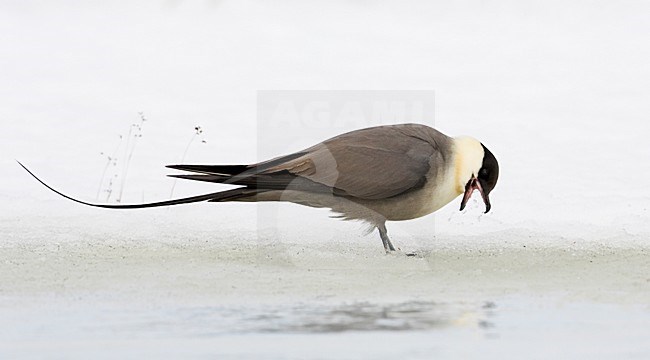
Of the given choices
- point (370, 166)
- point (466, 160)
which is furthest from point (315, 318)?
point (466, 160)

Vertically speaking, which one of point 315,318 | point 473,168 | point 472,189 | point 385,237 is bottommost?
point 315,318

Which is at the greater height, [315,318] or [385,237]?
[385,237]

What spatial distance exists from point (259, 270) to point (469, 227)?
1.59 meters

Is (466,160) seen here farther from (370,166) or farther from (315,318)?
(315,318)

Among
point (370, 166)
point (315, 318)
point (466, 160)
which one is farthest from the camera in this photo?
point (466, 160)

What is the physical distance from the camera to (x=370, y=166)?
254 inches

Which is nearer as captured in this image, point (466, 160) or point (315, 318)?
point (315, 318)

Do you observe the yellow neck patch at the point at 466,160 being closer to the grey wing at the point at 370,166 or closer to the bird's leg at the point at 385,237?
the grey wing at the point at 370,166

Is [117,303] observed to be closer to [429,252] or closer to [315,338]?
[315,338]

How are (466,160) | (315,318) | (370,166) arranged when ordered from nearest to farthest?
(315,318) < (370,166) < (466,160)

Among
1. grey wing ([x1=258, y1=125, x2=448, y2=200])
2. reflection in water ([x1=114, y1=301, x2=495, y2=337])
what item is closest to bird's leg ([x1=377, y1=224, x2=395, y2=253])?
grey wing ([x1=258, y1=125, x2=448, y2=200])

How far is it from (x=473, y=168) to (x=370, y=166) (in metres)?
0.55

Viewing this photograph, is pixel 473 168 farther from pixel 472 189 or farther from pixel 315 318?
pixel 315 318

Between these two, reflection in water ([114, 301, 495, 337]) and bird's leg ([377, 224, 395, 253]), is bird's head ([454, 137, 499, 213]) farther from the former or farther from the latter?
reflection in water ([114, 301, 495, 337])
